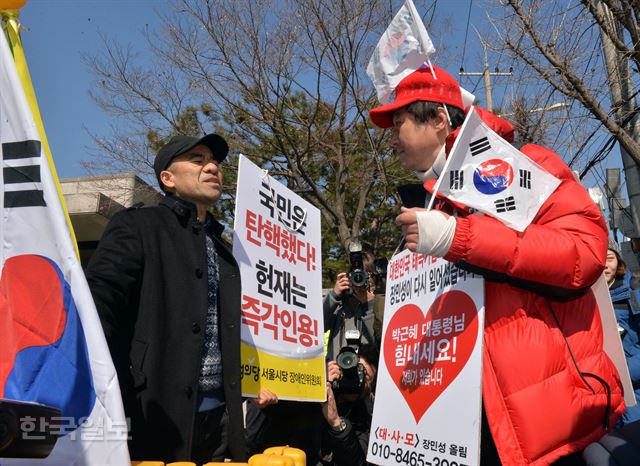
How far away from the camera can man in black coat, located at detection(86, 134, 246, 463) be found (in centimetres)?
206

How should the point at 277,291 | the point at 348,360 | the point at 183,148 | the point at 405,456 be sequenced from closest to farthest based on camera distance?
the point at 405,456
the point at 183,148
the point at 277,291
the point at 348,360

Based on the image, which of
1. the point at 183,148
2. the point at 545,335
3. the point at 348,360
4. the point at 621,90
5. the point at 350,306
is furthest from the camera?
the point at 621,90

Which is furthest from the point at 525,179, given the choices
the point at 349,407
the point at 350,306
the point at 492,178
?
the point at 350,306

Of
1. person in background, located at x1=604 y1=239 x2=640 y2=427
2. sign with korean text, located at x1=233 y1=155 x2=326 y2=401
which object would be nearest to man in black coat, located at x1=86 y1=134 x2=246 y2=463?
sign with korean text, located at x1=233 y1=155 x2=326 y2=401

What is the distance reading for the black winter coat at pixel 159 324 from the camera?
6.73 feet

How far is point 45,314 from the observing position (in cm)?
148

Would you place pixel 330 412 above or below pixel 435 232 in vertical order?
below

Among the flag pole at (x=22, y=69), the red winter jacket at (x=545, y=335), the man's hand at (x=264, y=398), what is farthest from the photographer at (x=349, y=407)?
the flag pole at (x=22, y=69)

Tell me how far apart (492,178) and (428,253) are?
34cm

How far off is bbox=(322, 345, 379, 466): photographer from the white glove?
5.25ft

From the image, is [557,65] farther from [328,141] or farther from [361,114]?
[328,141]

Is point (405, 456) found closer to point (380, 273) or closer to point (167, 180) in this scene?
point (167, 180)

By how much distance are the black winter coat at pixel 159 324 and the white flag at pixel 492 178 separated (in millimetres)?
1061

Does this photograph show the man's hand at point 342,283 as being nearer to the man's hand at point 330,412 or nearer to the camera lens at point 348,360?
the camera lens at point 348,360
